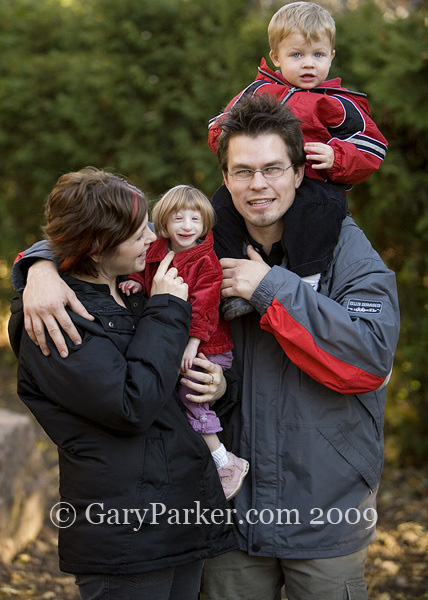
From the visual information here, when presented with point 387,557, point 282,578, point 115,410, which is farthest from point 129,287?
point 387,557

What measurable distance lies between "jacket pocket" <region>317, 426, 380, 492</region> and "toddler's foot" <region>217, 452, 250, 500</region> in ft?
1.09

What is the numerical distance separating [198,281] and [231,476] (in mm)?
730

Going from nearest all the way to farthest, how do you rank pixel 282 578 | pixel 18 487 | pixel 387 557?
pixel 282 578 → pixel 387 557 → pixel 18 487

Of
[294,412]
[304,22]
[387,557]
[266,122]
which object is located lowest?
[387,557]

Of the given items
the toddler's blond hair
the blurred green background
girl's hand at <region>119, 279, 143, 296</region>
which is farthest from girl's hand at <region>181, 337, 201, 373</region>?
the blurred green background

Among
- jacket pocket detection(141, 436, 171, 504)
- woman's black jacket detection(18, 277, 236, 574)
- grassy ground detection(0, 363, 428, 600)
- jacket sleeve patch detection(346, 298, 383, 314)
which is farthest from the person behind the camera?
grassy ground detection(0, 363, 428, 600)

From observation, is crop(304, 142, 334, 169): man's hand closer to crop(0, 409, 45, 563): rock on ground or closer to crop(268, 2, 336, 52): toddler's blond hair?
crop(268, 2, 336, 52): toddler's blond hair

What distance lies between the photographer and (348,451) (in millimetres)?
2539

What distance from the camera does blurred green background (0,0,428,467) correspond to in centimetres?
488

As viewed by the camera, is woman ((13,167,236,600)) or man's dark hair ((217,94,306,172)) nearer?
woman ((13,167,236,600))

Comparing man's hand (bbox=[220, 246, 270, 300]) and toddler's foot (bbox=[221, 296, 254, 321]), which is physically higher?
man's hand (bbox=[220, 246, 270, 300])

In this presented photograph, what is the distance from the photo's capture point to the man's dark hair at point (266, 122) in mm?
2510

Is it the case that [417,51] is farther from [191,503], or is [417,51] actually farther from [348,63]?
[191,503]

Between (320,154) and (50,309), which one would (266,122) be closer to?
(320,154)
